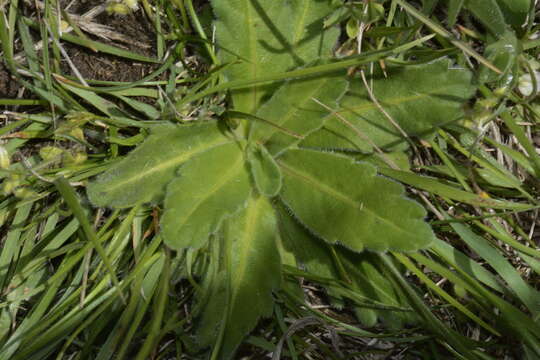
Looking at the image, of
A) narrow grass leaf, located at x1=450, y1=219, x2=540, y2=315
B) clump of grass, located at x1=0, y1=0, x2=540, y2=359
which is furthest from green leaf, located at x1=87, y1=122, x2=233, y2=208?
narrow grass leaf, located at x1=450, y1=219, x2=540, y2=315

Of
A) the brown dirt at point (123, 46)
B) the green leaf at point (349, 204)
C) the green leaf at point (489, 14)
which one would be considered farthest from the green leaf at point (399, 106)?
the brown dirt at point (123, 46)

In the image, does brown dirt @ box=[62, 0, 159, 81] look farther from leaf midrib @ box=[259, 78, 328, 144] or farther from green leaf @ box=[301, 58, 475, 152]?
green leaf @ box=[301, 58, 475, 152]

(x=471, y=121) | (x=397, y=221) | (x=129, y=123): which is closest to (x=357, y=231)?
(x=397, y=221)

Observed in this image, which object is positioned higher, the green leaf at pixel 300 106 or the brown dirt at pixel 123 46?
the brown dirt at pixel 123 46

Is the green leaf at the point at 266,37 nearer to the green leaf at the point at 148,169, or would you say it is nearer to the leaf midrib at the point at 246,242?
the green leaf at the point at 148,169

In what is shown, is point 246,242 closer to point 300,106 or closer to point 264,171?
point 264,171

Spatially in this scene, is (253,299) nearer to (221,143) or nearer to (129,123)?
(221,143)
